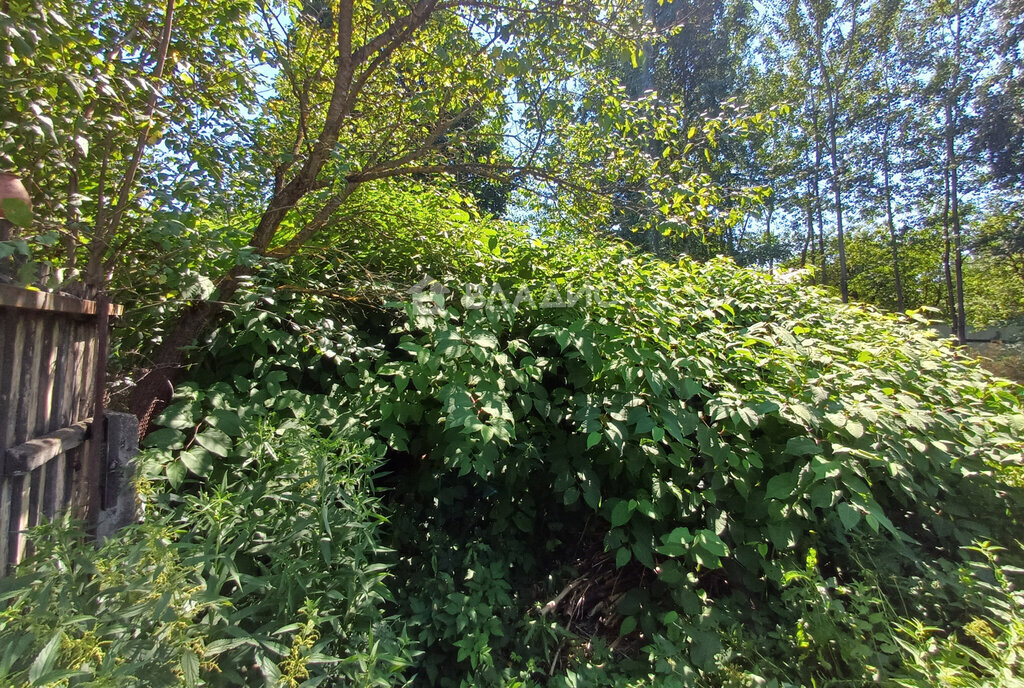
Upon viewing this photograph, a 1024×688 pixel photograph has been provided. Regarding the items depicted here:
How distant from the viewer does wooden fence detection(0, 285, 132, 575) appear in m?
1.47

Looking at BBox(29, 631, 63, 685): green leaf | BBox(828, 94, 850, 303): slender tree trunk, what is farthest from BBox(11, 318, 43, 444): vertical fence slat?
BBox(828, 94, 850, 303): slender tree trunk

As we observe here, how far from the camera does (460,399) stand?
215cm

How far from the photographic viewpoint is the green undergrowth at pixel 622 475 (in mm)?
1982

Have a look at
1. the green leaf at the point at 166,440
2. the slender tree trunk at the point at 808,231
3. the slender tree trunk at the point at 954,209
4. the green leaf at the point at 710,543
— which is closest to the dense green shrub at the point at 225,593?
the green leaf at the point at 166,440

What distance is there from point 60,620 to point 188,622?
23 centimetres

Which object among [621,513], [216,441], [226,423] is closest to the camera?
[216,441]

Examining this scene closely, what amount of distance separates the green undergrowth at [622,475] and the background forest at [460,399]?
2 centimetres

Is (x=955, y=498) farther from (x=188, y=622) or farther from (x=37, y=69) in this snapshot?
(x=37, y=69)

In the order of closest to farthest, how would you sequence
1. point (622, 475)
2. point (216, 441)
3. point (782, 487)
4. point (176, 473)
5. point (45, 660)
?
→ 1. point (45, 660)
2. point (176, 473)
3. point (216, 441)
4. point (782, 487)
5. point (622, 475)

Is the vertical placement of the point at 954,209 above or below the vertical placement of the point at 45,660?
above

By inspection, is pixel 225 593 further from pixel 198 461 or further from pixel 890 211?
pixel 890 211

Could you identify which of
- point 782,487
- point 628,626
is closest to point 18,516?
point 628,626

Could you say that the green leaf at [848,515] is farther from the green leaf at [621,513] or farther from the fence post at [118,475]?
the fence post at [118,475]

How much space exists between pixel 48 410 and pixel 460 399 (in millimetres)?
1334
